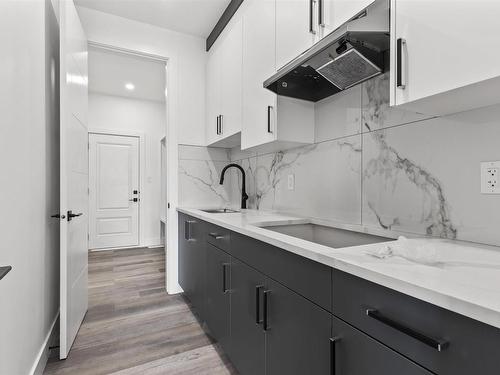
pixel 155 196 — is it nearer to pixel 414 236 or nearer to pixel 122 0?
pixel 122 0

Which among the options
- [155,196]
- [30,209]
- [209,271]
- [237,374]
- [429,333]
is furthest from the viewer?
[155,196]

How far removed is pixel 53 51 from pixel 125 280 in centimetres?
239

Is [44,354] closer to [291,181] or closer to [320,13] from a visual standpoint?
[291,181]

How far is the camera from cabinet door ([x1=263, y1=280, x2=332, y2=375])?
0.86 m

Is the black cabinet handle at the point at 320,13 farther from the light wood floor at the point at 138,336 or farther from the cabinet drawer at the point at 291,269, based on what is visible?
the light wood floor at the point at 138,336

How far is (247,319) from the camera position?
134 centimetres

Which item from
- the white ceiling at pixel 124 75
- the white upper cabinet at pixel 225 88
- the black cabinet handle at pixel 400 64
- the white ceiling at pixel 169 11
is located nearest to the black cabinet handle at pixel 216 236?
the white upper cabinet at pixel 225 88

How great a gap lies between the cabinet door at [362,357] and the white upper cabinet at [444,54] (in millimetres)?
752

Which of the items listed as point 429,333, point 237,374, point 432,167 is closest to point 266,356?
point 237,374

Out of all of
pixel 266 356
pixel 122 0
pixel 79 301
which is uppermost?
pixel 122 0

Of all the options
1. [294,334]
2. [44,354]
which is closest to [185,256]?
[44,354]

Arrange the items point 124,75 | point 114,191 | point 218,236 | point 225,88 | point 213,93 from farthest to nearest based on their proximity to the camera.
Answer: point 114,191 → point 124,75 → point 213,93 → point 225,88 → point 218,236

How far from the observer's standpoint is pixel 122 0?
2.37 meters

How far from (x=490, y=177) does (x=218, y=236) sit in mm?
1348
